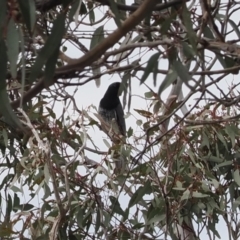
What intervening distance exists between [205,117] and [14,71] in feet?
5.19

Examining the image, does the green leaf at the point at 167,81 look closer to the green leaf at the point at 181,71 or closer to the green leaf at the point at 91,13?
the green leaf at the point at 181,71

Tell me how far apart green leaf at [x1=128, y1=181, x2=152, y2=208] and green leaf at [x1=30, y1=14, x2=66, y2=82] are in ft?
4.04

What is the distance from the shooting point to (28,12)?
118 cm

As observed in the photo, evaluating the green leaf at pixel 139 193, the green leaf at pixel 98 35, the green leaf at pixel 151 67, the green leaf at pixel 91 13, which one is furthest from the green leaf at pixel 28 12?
the green leaf at pixel 139 193

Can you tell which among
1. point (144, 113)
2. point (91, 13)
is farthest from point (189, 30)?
point (144, 113)

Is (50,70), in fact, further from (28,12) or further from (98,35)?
(98,35)

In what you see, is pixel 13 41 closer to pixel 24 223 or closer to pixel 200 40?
pixel 200 40

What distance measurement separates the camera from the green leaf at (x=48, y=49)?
1.13 meters

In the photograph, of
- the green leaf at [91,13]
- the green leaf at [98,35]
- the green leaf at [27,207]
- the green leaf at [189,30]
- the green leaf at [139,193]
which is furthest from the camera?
the green leaf at [27,207]

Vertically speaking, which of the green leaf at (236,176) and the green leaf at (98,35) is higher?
the green leaf at (98,35)

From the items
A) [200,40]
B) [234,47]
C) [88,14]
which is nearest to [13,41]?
[200,40]

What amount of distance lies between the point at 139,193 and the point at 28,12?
1302 millimetres

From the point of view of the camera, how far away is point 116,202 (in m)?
2.46

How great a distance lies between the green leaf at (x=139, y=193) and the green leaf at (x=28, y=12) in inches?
49.4
